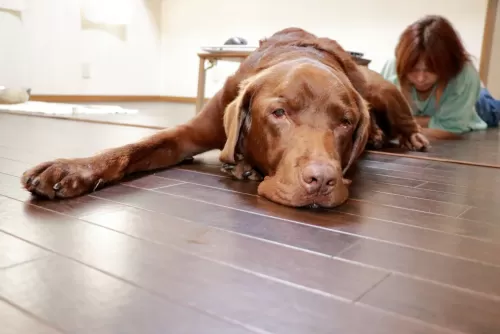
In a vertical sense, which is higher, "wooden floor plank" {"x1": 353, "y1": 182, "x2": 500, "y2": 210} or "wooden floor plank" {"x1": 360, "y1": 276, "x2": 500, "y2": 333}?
"wooden floor plank" {"x1": 360, "y1": 276, "x2": 500, "y2": 333}

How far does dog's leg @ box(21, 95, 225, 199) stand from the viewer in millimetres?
1575

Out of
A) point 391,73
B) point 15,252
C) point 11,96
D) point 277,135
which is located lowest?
point 11,96

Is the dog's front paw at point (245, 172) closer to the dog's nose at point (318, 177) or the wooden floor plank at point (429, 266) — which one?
the dog's nose at point (318, 177)

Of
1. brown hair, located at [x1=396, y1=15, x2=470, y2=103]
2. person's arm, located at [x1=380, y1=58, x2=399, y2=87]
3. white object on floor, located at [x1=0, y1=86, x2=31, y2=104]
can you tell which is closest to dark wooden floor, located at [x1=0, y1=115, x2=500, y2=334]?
brown hair, located at [x1=396, y1=15, x2=470, y2=103]

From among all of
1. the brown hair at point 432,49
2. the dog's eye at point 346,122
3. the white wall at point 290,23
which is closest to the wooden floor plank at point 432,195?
the dog's eye at point 346,122

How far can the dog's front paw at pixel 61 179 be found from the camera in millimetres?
1545

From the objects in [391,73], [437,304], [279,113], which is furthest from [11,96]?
[437,304]

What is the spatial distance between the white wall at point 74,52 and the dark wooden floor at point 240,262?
4912mm

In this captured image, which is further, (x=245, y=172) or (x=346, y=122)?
(x=245, y=172)

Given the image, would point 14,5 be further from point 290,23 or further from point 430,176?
point 430,176

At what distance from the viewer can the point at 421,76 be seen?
3793mm

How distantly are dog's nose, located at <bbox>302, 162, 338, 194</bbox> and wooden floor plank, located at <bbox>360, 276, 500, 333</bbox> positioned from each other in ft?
1.74

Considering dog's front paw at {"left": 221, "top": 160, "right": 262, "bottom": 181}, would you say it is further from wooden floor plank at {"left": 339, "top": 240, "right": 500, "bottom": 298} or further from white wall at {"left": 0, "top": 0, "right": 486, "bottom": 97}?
white wall at {"left": 0, "top": 0, "right": 486, "bottom": 97}

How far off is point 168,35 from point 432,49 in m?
5.45
